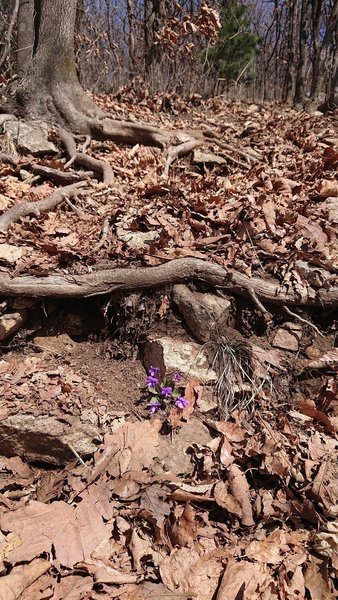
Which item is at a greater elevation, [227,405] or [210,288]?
[210,288]

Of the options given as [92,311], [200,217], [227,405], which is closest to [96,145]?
[200,217]

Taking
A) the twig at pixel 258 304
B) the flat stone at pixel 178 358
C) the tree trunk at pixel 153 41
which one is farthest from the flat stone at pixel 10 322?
the tree trunk at pixel 153 41

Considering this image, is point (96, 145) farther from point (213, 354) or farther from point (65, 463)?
point (65, 463)

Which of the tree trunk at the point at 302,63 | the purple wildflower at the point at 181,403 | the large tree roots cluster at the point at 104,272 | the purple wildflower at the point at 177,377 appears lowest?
the purple wildflower at the point at 181,403

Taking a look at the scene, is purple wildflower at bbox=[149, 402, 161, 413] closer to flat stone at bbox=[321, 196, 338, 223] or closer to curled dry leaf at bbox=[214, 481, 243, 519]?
curled dry leaf at bbox=[214, 481, 243, 519]

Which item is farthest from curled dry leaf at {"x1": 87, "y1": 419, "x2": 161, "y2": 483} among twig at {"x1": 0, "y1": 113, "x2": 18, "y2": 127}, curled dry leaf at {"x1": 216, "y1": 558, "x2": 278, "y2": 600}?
twig at {"x1": 0, "y1": 113, "x2": 18, "y2": 127}

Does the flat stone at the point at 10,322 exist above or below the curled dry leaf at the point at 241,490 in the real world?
above

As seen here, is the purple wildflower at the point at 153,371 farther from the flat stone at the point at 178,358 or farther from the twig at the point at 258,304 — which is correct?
the twig at the point at 258,304
